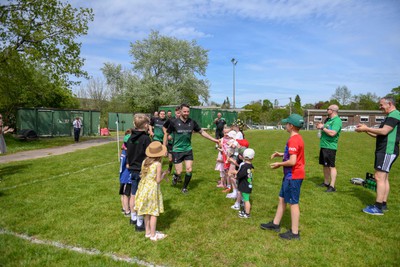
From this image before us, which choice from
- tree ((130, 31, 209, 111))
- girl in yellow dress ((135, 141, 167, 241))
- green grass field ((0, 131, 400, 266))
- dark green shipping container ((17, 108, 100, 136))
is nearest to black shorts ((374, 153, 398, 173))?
green grass field ((0, 131, 400, 266))

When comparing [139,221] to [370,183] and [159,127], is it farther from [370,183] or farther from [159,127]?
[370,183]

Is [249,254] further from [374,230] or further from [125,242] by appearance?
[374,230]

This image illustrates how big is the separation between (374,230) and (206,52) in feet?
145

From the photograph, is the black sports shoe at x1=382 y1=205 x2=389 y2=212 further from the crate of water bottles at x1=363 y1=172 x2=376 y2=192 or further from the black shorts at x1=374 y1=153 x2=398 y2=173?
the crate of water bottles at x1=363 y1=172 x2=376 y2=192

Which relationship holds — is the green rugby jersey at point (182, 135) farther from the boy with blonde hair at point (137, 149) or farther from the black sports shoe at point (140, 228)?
the black sports shoe at point (140, 228)

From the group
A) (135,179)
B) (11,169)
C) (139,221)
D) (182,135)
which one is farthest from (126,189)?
(11,169)

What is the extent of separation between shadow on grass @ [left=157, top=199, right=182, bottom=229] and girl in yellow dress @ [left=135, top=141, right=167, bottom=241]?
0.51m

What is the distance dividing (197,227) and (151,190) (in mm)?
1186

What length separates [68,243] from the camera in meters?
4.27

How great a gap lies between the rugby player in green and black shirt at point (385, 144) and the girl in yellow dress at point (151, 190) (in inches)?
157

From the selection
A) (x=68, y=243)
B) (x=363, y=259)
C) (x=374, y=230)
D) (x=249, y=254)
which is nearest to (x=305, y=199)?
(x=374, y=230)

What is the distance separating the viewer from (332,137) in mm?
7098

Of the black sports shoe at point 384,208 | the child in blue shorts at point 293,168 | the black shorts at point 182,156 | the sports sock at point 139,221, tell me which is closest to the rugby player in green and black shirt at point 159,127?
the black shorts at point 182,156

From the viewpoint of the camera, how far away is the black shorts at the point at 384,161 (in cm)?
535
